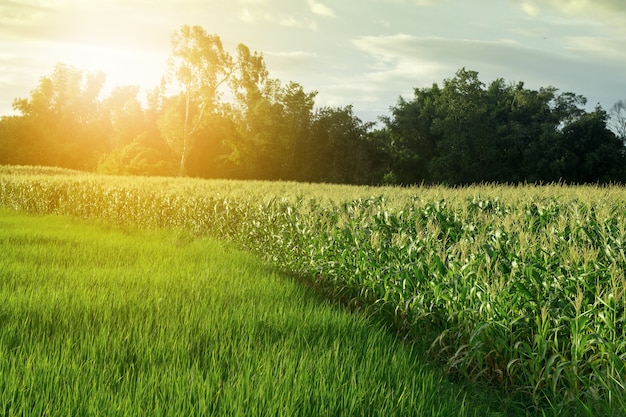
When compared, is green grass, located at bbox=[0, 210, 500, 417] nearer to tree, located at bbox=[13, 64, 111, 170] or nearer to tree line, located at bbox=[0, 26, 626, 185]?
tree line, located at bbox=[0, 26, 626, 185]

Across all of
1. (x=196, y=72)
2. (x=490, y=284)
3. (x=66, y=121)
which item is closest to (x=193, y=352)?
(x=490, y=284)

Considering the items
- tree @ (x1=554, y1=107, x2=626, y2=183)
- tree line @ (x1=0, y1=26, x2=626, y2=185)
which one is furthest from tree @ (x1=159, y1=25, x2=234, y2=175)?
tree @ (x1=554, y1=107, x2=626, y2=183)

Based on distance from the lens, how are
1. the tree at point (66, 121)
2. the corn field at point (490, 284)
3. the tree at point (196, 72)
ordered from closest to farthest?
the corn field at point (490, 284) < the tree at point (196, 72) < the tree at point (66, 121)

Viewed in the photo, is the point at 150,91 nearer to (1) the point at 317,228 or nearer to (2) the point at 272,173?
(2) the point at 272,173

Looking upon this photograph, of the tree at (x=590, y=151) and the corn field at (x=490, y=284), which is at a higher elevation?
the tree at (x=590, y=151)

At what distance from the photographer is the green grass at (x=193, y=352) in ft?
13.5

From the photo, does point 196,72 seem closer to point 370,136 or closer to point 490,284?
point 370,136

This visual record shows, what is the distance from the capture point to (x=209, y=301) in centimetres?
745

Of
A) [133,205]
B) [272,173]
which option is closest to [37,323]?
[133,205]

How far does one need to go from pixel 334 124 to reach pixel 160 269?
46464 millimetres

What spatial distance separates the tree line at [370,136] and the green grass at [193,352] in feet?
134

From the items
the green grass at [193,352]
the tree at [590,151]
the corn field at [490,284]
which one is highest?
the tree at [590,151]

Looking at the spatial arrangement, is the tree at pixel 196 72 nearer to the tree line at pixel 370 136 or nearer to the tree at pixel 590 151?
the tree line at pixel 370 136

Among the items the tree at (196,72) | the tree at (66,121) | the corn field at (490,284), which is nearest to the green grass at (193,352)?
the corn field at (490,284)
